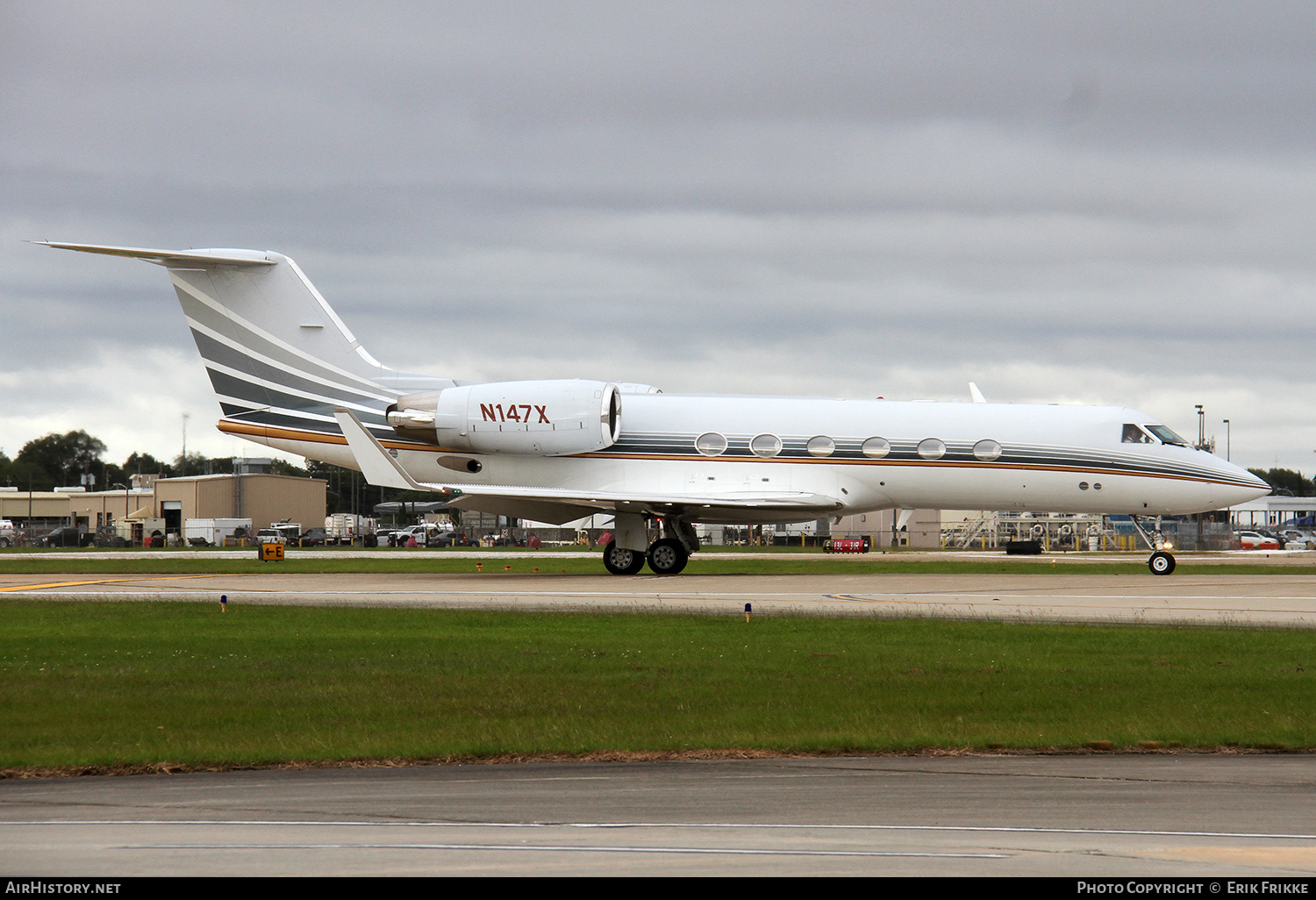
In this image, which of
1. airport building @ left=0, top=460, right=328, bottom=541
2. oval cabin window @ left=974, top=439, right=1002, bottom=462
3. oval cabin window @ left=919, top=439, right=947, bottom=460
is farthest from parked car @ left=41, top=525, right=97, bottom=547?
oval cabin window @ left=974, top=439, right=1002, bottom=462

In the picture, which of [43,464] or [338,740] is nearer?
[338,740]

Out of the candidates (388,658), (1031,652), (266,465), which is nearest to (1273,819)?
(1031,652)

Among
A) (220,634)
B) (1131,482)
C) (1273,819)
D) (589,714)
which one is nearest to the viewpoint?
(1273,819)

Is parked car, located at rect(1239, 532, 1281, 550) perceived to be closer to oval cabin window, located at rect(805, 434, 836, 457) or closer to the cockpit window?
the cockpit window

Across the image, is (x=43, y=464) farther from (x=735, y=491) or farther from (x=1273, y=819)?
(x=1273, y=819)

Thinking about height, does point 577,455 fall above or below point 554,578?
above

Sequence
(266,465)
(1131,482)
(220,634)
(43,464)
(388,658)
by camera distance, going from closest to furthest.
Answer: (388,658) → (220,634) → (1131,482) → (266,465) → (43,464)

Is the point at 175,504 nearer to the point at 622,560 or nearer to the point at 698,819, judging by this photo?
the point at 622,560

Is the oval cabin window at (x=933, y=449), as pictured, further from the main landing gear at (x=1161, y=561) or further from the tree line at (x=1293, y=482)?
the tree line at (x=1293, y=482)

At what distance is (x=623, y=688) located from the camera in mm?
11906

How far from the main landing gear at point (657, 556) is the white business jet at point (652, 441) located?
1.7 inches

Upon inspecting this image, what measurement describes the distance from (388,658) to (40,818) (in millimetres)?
6979

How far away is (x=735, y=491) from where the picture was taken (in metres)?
29.4

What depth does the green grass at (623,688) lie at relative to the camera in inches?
378
